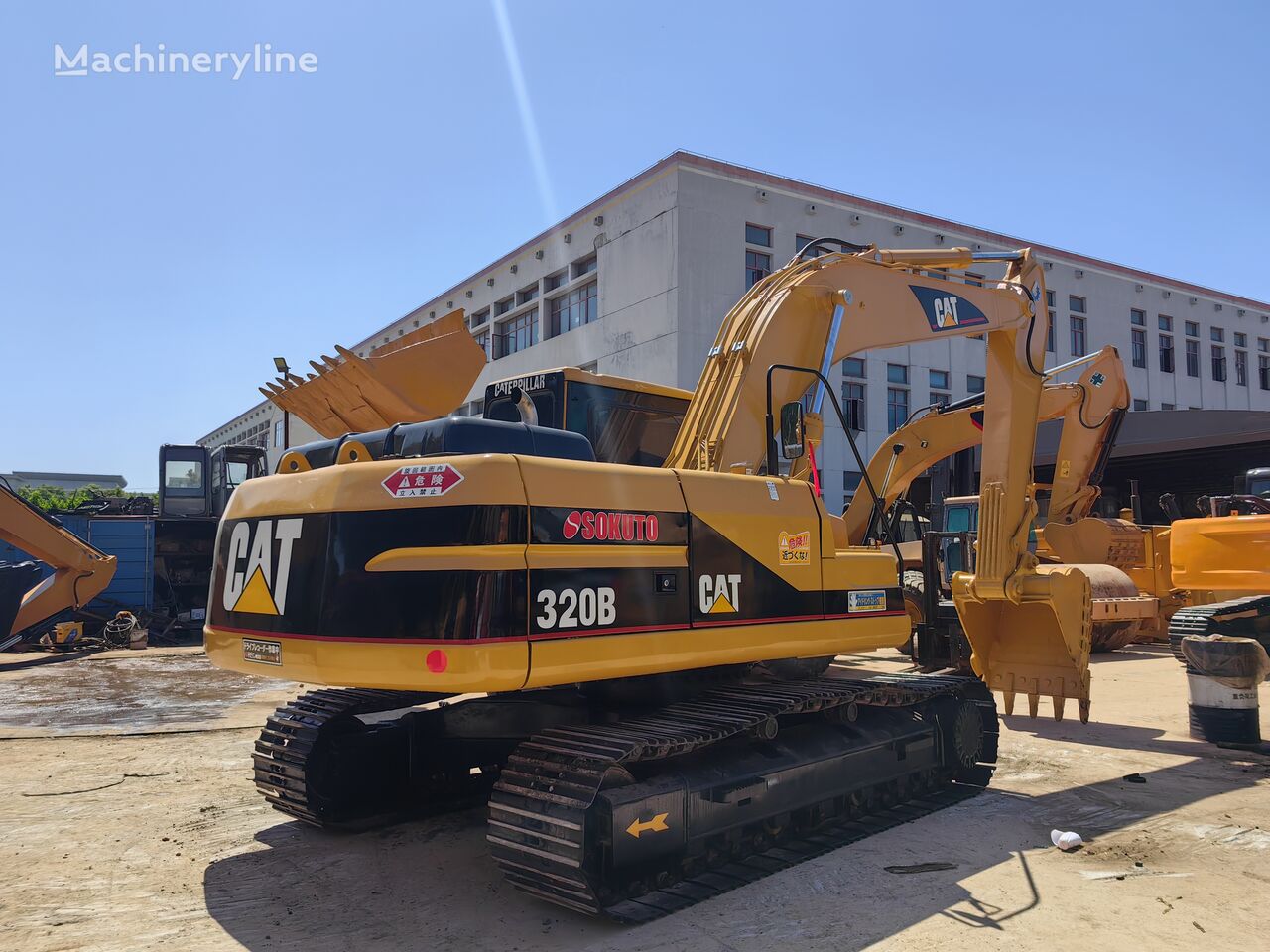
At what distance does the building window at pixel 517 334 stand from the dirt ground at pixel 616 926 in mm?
27606

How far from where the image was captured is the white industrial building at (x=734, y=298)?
27.3 metres

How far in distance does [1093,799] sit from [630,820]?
152 inches

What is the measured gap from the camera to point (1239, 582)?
9.93 m

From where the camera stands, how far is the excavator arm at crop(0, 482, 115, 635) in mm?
15664

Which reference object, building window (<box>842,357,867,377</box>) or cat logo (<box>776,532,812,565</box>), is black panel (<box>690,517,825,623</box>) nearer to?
cat logo (<box>776,532,812,565</box>)

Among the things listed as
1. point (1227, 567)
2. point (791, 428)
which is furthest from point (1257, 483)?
point (791, 428)

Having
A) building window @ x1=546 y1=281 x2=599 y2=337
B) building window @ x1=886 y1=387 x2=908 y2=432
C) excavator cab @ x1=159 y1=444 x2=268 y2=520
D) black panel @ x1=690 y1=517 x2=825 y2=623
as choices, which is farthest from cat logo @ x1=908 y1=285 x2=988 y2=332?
building window @ x1=886 y1=387 x2=908 y2=432

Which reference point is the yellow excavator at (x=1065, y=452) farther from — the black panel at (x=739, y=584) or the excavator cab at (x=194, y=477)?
the excavator cab at (x=194, y=477)

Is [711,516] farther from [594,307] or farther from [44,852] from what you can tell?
[594,307]

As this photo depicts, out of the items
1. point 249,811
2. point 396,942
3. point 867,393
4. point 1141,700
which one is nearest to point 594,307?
point 867,393

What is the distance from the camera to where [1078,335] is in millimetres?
37875

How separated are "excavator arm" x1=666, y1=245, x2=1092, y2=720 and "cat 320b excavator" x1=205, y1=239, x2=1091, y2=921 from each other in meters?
0.03

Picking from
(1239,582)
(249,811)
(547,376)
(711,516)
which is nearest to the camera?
(711,516)

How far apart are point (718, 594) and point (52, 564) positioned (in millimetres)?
15290
